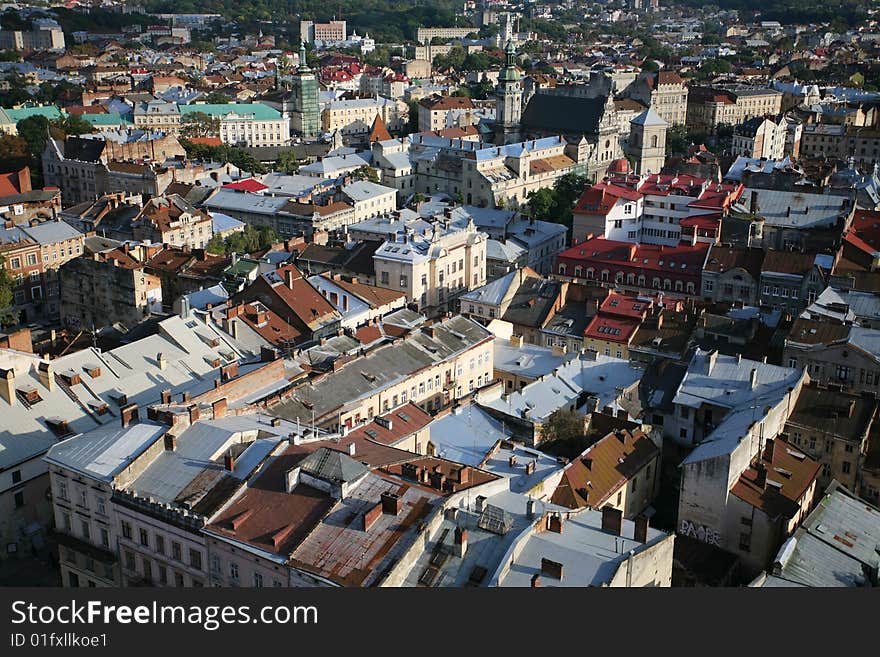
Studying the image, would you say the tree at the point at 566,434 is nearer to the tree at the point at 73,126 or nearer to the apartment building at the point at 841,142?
the apartment building at the point at 841,142

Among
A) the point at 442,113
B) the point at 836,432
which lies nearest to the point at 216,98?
the point at 442,113

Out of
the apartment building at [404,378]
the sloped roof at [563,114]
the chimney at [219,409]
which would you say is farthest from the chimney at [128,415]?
the sloped roof at [563,114]

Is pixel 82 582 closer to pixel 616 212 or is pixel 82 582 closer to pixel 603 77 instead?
pixel 616 212

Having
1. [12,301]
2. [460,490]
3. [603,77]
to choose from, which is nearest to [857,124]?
[603,77]

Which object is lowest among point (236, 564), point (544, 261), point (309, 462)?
point (544, 261)

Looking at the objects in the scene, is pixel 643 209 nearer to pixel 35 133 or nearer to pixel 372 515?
pixel 372 515
